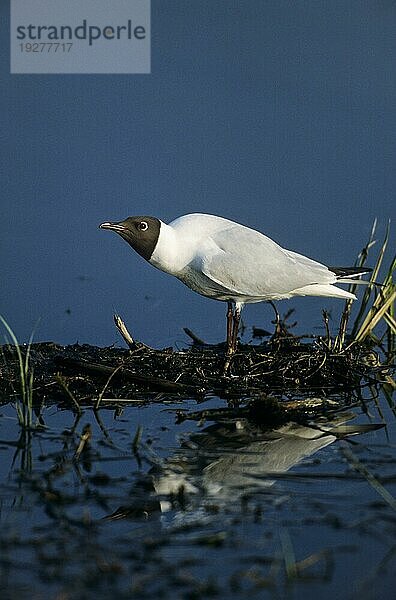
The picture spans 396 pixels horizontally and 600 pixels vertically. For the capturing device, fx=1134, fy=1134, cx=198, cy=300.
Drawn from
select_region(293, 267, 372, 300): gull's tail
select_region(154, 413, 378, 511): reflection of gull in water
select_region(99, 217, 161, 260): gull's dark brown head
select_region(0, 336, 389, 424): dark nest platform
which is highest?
select_region(99, 217, 161, 260): gull's dark brown head

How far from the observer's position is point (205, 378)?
693cm

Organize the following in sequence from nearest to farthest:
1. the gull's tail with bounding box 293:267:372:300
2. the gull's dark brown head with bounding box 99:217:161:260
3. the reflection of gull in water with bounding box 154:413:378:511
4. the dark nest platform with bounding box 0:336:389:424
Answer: the reflection of gull in water with bounding box 154:413:378:511
the dark nest platform with bounding box 0:336:389:424
the gull's dark brown head with bounding box 99:217:161:260
the gull's tail with bounding box 293:267:372:300

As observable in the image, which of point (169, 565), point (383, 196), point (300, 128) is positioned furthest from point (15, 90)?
point (169, 565)

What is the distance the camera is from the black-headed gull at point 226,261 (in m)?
7.41

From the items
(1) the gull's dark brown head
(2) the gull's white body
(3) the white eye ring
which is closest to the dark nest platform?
(2) the gull's white body

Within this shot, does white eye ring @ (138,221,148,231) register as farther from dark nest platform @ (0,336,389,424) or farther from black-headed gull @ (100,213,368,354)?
dark nest platform @ (0,336,389,424)

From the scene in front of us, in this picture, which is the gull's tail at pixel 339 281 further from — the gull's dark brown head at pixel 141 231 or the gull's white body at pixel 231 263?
the gull's dark brown head at pixel 141 231

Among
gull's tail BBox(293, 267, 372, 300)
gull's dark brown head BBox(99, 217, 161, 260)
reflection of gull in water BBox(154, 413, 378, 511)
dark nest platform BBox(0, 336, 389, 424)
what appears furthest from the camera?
gull's tail BBox(293, 267, 372, 300)

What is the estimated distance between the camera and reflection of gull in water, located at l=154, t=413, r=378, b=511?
507 cm

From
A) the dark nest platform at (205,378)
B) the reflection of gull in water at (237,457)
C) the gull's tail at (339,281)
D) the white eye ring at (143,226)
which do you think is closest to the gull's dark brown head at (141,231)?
the white eye ring at (143,226)

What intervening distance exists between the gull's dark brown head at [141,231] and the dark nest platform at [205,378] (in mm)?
668

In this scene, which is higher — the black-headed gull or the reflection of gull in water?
the black-headed gull

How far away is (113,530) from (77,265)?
616 cm

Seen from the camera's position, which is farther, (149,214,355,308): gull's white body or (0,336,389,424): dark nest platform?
(149,214,355,308): gull's white body
